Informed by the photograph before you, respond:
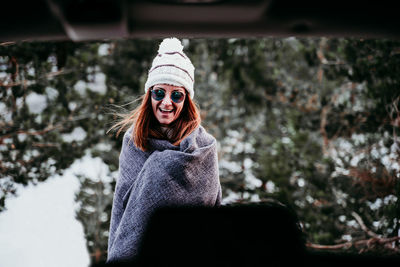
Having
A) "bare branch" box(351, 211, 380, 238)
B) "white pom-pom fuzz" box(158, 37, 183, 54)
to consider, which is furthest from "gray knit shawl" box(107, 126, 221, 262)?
"bare branch" box(351, 211, 380, 238)

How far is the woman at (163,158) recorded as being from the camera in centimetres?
221

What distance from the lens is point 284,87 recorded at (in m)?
9.70

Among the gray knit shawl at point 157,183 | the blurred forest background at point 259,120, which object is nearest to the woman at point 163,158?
the gray knit shawl at point 157,183

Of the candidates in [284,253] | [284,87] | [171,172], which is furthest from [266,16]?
[284,87]

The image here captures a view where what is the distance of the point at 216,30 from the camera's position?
4.87ft

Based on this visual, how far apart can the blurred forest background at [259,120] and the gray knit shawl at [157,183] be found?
178 inches

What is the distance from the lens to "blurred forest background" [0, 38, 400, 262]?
6.87 meters

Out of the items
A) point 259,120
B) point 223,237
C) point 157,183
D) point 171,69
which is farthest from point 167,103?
point 259,120

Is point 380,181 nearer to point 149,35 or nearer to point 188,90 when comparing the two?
point 188,90

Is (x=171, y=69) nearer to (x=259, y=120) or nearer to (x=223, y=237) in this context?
(x=223, y=237)

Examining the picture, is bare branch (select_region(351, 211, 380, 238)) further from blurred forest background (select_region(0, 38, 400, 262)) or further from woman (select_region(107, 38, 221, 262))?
woman (select_region(107, 38, 221, 262))

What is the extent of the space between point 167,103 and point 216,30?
97 centimetres

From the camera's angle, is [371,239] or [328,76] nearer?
[371,239]

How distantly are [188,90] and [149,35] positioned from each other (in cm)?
99
